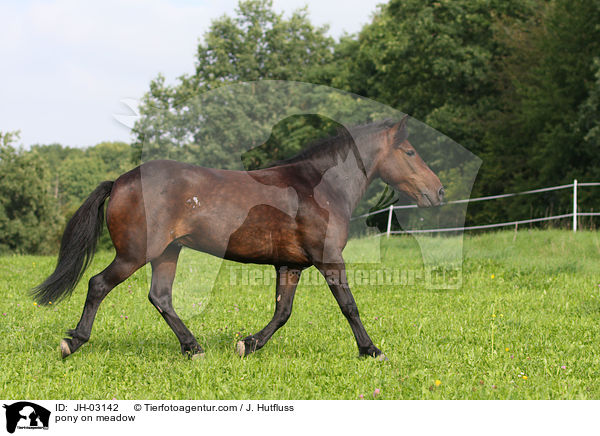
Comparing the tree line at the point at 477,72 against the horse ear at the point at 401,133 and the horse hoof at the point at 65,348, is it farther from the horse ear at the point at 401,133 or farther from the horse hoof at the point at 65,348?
the horse hoof at the point at 65,348

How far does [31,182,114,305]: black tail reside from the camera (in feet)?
18.8

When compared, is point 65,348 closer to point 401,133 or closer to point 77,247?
point 77,247

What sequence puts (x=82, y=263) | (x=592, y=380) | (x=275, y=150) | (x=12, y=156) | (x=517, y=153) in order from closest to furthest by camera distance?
(x=592, y=380), (x=82, y=263), (x=275, y=150), (x=517, y=153), (x=12, y=156)

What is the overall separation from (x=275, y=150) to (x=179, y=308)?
2.22 metres

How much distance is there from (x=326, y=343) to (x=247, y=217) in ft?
5.99

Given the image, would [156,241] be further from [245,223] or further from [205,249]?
[245,223]

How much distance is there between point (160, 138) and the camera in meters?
6.28

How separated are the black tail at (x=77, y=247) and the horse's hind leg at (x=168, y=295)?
72cm

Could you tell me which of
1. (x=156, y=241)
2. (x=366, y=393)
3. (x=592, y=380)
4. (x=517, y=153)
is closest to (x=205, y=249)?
(x=156, y=241)

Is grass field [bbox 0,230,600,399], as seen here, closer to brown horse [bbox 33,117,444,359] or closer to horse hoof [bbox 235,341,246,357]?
horse hoof [bbox 235,341,246,357]

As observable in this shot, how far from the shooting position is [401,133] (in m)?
5.87

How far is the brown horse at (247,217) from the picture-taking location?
17.3 ft

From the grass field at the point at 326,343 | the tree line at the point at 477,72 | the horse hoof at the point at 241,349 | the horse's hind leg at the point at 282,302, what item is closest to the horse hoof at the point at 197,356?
the grass field at the point at 326,343

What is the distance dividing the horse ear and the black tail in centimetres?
304
